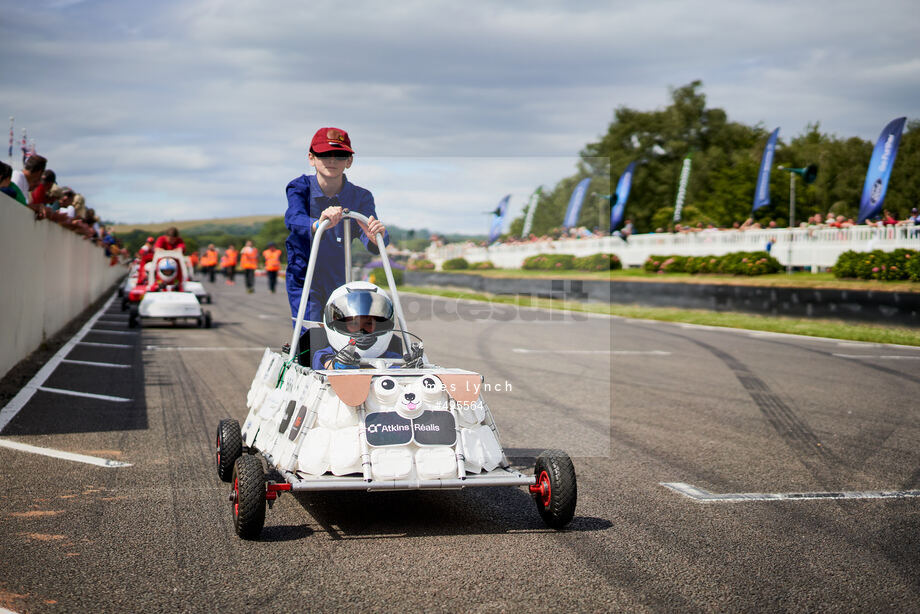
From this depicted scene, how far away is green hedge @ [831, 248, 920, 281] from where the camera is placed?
65.8 ft

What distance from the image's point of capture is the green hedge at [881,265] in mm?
20047

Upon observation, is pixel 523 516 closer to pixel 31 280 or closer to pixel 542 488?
pixel 542 488

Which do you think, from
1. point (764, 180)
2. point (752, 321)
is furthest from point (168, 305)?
point (764, 180)

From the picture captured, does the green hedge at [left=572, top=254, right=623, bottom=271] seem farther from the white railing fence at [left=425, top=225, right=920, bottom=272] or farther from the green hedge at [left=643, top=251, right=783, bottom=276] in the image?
the green hedge at [left=643, top=251, right=783, bottom=276]

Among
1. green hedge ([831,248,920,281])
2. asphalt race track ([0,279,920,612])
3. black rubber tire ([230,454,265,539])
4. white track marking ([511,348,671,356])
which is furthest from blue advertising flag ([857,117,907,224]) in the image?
black rubber tire ([230,454,265,539])

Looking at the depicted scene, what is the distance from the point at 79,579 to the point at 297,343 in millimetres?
2278

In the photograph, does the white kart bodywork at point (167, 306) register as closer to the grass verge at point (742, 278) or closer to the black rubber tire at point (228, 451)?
the black rubber tire at point (228, 451)

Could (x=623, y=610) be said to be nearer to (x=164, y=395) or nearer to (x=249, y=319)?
(x=164, y=395)

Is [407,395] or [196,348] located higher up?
[407,395]

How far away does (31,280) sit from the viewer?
12.9 meters

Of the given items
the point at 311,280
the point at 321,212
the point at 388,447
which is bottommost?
the point at 388,447

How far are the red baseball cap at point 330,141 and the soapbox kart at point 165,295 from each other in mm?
12746

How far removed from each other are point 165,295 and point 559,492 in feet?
49.1

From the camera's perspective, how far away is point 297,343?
599cm
